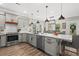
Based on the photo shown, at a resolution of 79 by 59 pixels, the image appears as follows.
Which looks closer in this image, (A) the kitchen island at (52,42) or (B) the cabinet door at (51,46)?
→ (A) the kitchen island at (52,42)

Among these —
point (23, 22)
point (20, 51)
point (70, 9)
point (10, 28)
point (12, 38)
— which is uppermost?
point (70, 9)

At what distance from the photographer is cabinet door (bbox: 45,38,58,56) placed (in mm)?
1590

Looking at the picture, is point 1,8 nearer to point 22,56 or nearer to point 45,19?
point 45,19

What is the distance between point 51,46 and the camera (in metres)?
1.72

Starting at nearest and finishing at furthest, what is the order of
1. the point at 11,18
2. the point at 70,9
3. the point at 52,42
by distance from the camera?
the point at 70,9
the point at 11,18
the point at 52,42

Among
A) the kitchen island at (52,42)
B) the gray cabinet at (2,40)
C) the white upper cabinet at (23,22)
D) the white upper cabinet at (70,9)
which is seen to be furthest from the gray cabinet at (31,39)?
the white upper cabinet at (70,9)

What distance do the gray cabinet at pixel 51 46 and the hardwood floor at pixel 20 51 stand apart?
0.61 ft

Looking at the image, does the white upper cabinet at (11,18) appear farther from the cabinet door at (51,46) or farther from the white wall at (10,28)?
the cabinet door at (51,46)

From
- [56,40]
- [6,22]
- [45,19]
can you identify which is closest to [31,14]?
[45,19]

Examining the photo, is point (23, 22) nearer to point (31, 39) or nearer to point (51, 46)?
point (31, 39)

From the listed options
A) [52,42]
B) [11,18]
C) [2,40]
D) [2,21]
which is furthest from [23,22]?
[52,42]

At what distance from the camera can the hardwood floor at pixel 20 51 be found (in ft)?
4.66

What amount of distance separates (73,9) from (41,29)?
0.67 meters

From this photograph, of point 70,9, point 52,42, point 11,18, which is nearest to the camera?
point 70,9
